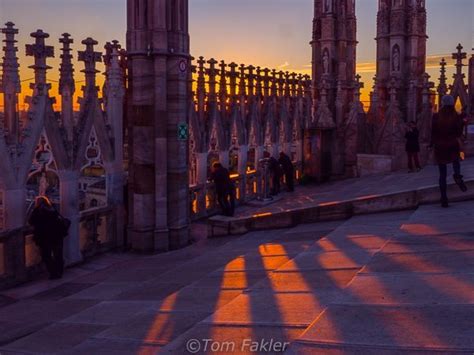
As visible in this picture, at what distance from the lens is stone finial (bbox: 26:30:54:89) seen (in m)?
10.3

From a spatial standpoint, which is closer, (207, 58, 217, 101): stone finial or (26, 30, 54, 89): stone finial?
(26, 30, 54, 89): stone finial

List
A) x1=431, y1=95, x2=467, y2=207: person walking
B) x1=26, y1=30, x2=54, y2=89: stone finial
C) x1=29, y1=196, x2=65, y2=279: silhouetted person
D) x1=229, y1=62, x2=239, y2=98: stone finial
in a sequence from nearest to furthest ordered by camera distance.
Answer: x1=431, y1=95, x2=467, y2=207: person walking, x1=29, y1=196, x2=65, y2=279: silhouetted person, x1=26, y1=30, x2=54, y2=89: stone finial, x1=229, y1=62, x2=239, y2=98: stone finial

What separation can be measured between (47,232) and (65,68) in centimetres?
324

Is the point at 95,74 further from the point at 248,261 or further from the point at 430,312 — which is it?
the point at 430,312

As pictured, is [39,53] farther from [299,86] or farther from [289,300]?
[299,86]

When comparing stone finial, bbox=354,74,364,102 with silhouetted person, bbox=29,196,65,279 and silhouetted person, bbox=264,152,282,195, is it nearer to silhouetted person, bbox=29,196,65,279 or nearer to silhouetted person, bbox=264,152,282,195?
silhouetted person, bbox=264,152,282,195

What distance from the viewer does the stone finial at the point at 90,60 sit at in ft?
38.2

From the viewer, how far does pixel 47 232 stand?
9.57 m

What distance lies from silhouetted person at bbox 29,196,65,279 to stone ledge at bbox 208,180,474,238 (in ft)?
11.4

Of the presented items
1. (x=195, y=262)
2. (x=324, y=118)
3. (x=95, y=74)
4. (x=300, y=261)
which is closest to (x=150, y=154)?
(x=95, y=74)

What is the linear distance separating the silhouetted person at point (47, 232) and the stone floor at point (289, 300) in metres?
0.35

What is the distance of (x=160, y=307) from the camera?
6.33 metres

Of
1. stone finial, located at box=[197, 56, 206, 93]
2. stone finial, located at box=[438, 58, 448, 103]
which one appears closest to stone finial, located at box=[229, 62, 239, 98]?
stone finial, located at box=[197, 56, 206, 93]

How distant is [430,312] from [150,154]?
841cm
